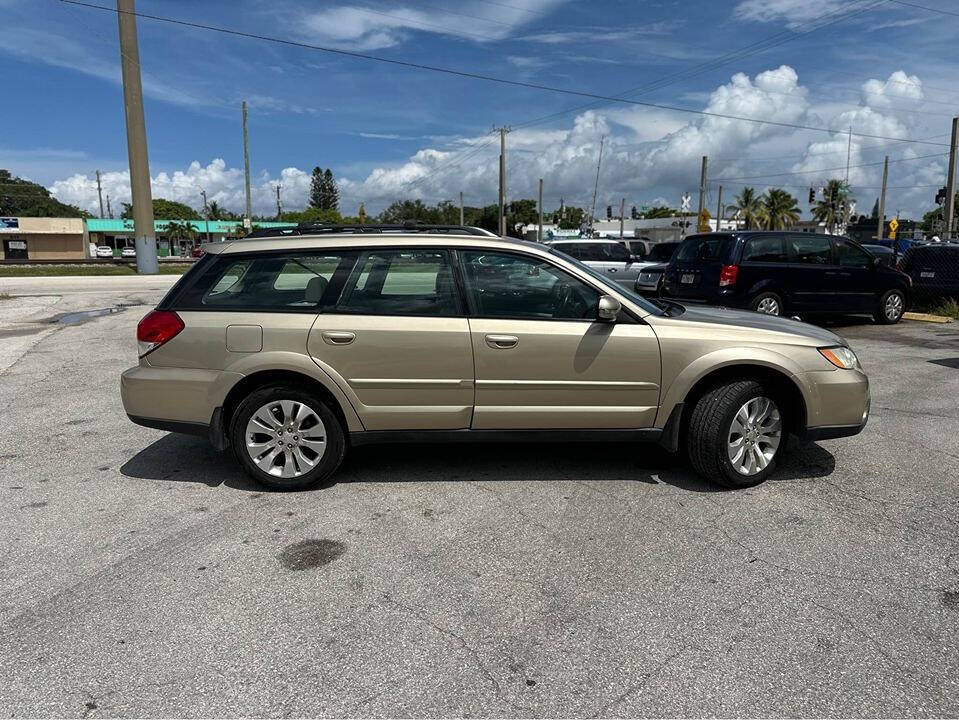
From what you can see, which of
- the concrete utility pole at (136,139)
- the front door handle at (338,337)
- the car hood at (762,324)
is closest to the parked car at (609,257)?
the car hood at (762,324)

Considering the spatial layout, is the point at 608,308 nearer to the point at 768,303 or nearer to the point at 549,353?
the point at 549,353

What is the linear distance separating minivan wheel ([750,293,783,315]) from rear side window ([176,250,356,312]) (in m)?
8.67

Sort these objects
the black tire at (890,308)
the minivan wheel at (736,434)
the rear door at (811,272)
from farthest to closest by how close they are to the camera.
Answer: the black tire at (890,308) → the rear door at (811,272) → the minivan wheel at (736,434)

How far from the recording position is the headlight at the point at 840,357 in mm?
4594

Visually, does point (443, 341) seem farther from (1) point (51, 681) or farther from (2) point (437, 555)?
(1) point (51, 681)

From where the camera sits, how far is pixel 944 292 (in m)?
14.2

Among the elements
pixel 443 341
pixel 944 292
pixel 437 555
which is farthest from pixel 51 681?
pixel 944 292

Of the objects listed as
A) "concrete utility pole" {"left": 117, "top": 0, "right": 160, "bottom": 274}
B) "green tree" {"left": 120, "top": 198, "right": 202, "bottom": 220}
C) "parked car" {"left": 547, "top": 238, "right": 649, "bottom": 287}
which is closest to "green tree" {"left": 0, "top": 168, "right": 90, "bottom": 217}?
"green tree" {"left": 120, "top": 198, "right": 202, "bottom": 220}

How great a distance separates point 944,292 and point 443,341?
541 inches

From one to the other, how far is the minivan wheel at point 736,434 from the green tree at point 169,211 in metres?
120

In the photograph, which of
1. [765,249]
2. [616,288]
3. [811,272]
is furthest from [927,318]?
[616,288]

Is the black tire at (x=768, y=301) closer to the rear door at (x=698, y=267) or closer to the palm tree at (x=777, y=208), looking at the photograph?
the rear door at (x=698, y=267)

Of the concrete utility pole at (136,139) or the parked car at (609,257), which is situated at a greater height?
the concrete utility pole at (136,139)

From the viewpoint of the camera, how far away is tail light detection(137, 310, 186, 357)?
4496 millimetres
